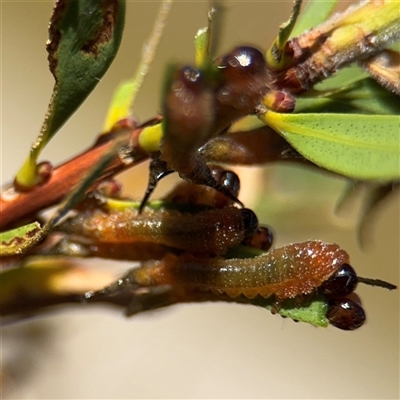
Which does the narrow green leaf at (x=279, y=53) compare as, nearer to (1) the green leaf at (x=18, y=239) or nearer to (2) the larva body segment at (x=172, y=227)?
(2) the larva body segment at (x=172, y=227)

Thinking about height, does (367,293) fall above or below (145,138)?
below

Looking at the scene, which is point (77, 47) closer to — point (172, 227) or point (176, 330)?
point (172, 227)

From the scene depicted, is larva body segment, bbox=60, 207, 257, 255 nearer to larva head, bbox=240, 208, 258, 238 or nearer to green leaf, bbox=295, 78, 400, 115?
larva head, bbox=240, 208, 258, 238

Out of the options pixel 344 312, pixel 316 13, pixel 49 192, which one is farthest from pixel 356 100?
pixel 49 192

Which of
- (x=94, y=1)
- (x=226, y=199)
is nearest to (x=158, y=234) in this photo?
(x=226, y=199)

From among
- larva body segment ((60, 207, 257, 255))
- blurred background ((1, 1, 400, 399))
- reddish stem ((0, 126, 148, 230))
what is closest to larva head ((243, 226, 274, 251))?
larva body segment ((60, 207, 257, 255))

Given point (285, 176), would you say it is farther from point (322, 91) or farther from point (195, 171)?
point (195, 171)

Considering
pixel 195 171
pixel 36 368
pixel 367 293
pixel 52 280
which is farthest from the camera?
pixel 367 293
